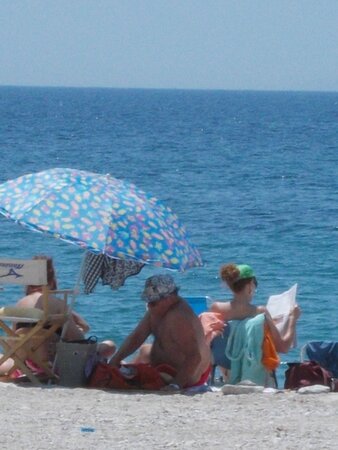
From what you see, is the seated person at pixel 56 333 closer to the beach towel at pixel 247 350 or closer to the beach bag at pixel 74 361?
the beach bag at pixel 74 361

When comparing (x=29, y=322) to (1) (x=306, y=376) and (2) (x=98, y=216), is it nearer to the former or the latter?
(2) (x=98, y=216)

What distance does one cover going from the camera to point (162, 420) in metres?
5.75

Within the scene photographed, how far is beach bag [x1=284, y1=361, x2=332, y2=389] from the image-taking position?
683cm

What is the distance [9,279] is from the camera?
672 centimetres

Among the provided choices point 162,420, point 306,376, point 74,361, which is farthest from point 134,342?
point 162,420

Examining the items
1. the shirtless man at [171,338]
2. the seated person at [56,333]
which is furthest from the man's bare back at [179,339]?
the seated person at [56,333]

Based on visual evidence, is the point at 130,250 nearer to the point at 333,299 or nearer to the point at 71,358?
the point at 71,358

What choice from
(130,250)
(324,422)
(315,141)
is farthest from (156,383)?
(315,141)

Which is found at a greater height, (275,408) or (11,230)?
(275,408)

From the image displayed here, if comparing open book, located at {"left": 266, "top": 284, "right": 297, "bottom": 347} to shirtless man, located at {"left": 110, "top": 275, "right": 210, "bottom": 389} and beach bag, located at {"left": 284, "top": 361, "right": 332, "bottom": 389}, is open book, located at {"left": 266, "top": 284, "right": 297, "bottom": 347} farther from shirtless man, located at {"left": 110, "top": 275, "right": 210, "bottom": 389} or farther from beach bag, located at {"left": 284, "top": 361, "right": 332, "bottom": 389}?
shirtless man, located at {"left": 110, "top": 275, "right": 210, "bottom": 389}

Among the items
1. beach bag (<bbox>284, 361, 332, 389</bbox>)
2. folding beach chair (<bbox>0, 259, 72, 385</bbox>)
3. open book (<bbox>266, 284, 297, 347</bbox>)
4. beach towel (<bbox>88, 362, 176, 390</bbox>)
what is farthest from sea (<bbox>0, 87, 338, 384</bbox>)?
beach bag (<bbox>284, 361, 332, 389</bbox>)

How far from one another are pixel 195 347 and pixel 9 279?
1127mm

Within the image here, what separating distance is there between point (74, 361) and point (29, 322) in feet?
1.12

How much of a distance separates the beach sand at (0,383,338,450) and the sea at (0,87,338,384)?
1048mm
